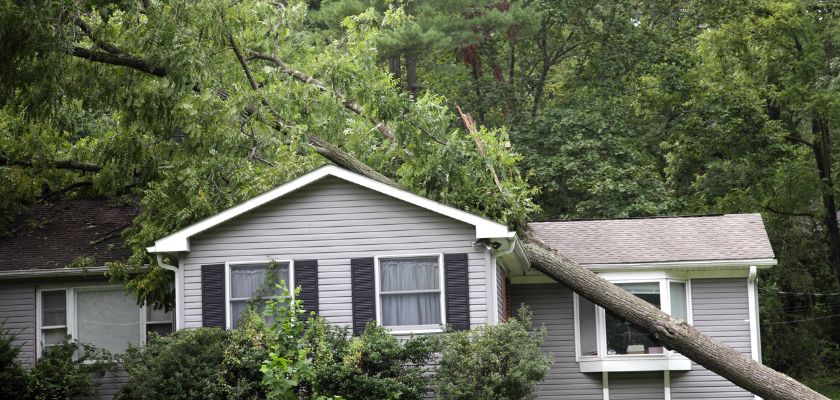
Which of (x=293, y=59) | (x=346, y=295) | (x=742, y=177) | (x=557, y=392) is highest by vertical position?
(x=293, y=59)

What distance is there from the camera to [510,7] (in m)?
32.7

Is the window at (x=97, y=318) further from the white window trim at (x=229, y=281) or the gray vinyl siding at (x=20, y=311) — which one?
the white window trim at (x=229, y=281)

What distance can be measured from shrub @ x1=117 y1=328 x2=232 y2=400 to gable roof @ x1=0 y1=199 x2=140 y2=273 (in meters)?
4.47

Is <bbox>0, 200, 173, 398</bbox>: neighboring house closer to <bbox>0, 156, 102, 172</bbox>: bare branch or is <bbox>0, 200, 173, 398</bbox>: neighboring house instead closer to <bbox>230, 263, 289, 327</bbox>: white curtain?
<bbox>0, 156, 102, 172</bbox>: bare branch

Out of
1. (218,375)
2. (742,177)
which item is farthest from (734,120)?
(218,375)

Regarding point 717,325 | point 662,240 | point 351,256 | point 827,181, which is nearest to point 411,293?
point 351,256

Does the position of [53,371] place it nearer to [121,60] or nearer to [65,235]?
[65,235]

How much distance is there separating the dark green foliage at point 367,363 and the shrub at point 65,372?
15.8 ft

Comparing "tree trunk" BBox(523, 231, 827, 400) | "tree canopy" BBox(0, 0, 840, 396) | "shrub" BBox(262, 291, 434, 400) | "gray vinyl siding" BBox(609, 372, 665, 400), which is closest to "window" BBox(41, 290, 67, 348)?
"tree canopy" BBox(0, 0, 840, 396)

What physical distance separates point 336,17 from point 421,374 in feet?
59.8

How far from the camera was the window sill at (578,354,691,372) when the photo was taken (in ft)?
61.8

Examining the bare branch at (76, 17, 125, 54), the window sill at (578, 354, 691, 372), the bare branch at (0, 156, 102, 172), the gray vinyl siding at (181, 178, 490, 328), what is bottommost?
the window sill at (578, 354, 691, 372)

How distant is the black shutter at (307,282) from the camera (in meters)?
16.5

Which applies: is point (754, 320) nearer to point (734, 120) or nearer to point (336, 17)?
point (734, 120)
